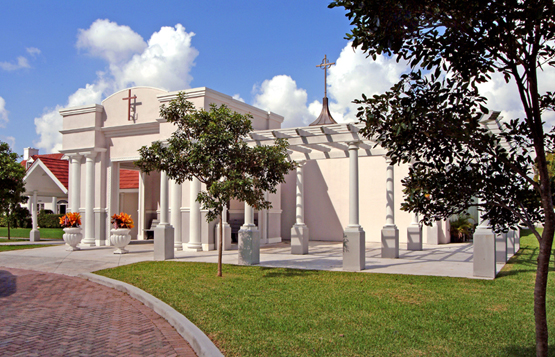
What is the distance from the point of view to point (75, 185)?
20109 millimetres

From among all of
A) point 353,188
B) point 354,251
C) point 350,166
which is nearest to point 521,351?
point 354,251

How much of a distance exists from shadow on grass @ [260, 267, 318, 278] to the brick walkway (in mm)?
3558

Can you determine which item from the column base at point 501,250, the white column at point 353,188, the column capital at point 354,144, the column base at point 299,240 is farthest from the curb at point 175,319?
the column base at point 501,250

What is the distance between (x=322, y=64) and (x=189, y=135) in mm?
15734

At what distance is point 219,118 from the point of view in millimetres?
10812

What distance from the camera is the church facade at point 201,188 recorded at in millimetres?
14992

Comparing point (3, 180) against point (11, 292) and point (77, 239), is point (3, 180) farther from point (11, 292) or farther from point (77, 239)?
point (11, 292)

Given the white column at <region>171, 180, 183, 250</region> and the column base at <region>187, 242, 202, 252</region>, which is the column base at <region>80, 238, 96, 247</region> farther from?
the column base at <region>187, 242, 202, 252</region>

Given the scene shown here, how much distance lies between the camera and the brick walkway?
5.85m

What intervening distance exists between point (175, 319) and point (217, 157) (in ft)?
15.0

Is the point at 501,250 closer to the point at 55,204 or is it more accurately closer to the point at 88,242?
the point at 88,242

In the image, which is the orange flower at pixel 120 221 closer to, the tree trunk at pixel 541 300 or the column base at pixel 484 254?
the column base at pixel 484 254

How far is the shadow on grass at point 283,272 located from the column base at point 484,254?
12.8 ft

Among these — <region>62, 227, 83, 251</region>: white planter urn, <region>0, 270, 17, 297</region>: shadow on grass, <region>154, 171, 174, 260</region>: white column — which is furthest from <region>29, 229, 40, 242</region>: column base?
<region>154, 171, 174, 260</region>: white column
